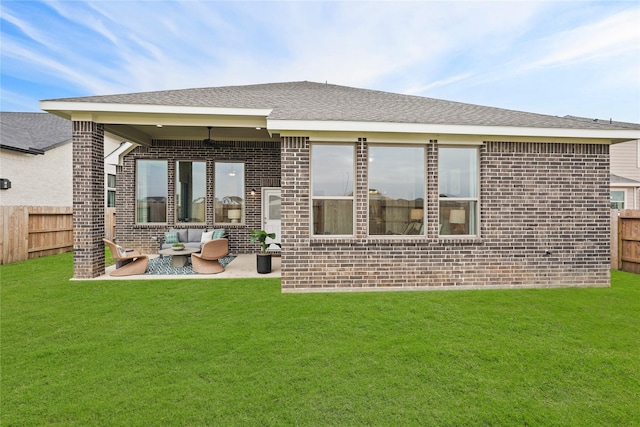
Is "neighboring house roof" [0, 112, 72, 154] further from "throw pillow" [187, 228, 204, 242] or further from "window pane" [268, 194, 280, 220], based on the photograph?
"window pane" [268, 194, 280, 220]

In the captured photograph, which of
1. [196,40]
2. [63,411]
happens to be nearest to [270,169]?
[63,411]

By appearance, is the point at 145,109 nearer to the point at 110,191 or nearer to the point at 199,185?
the point at 199,185

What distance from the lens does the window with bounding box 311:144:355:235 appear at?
6.34 m

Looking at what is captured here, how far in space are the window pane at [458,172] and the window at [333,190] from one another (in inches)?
79.1

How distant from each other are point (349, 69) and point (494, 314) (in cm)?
2515

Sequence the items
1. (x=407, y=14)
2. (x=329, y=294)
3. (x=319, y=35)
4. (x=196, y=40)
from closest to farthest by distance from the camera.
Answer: (x=329, y=294) → (x=407, y=14) → (x=319, y=35) → (x=196, y=40)

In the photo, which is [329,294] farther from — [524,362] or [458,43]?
[458,43]

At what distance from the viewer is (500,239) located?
6.50 m

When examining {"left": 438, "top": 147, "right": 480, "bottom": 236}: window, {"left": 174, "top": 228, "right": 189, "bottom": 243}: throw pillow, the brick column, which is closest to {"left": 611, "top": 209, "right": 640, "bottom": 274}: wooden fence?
{"left": 438, "top": 147, "right": 480, "bottom": 236}: window

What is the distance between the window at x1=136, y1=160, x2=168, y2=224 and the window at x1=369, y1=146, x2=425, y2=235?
8.11 metres

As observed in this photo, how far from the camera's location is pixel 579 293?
6055mm

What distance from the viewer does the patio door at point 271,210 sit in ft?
36.0

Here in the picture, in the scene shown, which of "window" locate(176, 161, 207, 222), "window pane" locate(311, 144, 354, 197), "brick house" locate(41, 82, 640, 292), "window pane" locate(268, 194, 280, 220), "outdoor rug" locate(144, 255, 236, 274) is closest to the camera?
"brick house" locate(41, 82, 640, 292)

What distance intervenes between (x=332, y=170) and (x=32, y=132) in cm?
1734
